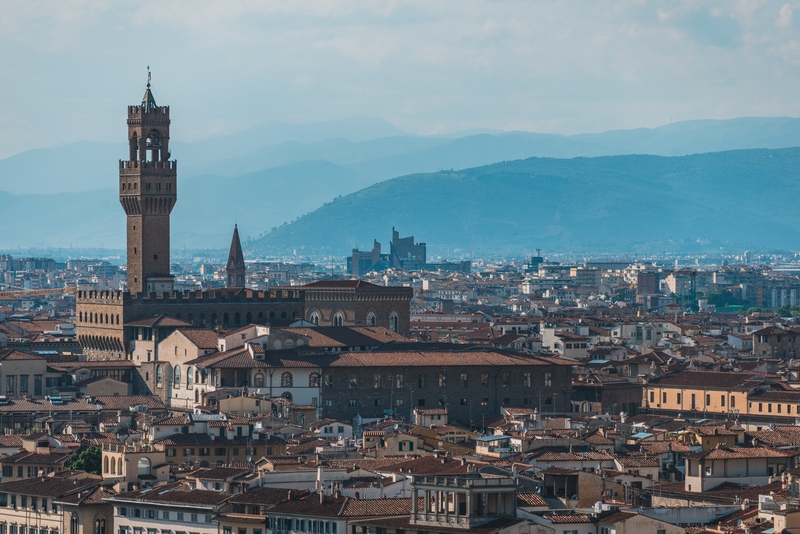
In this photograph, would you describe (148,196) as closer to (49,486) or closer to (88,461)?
(88,461)

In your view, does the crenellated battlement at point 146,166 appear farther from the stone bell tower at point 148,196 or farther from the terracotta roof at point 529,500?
the terracotta roof at point 529,500

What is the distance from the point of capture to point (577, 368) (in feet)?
315

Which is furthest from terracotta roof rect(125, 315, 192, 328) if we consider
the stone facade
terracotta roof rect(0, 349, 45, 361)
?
the stone facade

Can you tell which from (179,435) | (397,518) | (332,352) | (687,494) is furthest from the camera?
(332,352)

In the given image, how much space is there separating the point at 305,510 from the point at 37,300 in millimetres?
158798

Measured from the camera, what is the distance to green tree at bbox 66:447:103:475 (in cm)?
5381

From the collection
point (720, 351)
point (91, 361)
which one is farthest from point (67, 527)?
point (720, 351)

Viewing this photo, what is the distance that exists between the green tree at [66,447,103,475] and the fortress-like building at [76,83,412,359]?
37650 mm

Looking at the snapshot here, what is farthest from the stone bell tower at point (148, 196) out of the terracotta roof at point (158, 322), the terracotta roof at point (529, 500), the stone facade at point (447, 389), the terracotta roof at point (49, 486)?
the terracotta roof at point (529, 500)

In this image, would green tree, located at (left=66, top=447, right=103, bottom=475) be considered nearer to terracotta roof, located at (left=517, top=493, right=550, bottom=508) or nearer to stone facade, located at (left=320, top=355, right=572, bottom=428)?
terracotta roof, located at (left=517, top=493, right=550, bottom=508)

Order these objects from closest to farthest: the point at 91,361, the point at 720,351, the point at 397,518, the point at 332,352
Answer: the point at 397,518 < the point at 332,352 < the point at 91,361 < the point at 720,351

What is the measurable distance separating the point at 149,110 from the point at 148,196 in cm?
428

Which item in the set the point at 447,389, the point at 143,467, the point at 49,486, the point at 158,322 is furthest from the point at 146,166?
the point at 49,486

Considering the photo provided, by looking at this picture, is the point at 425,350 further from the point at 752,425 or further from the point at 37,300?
the point at 37,300
